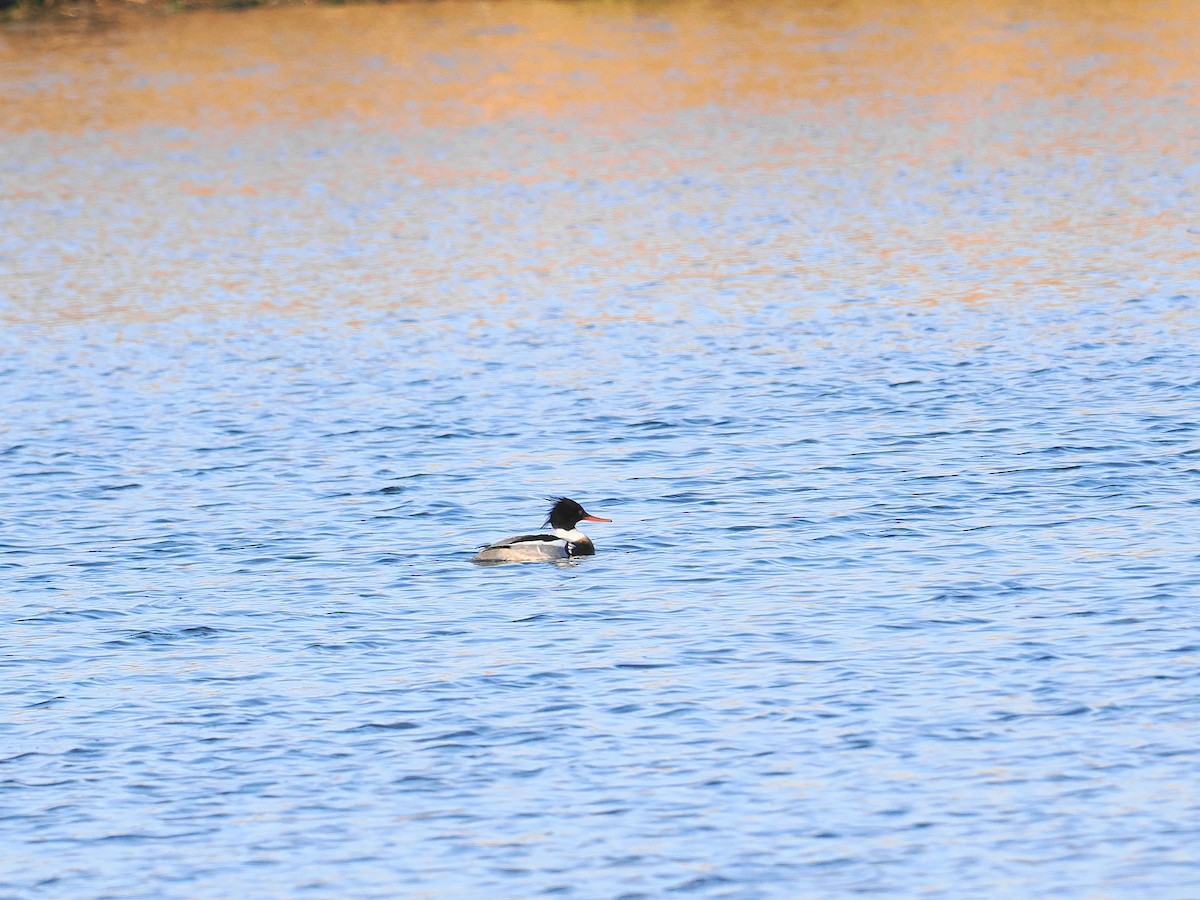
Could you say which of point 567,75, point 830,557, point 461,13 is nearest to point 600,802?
point 830,557

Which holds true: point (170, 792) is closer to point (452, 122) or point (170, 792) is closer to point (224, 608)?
point (224, 608)

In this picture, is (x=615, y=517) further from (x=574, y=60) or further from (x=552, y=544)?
(x=574, y=60)

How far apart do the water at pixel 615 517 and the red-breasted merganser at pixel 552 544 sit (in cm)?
21

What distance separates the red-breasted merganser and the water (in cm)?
21

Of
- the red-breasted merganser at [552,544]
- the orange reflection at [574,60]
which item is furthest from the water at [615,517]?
the orange reflection at [574,60]

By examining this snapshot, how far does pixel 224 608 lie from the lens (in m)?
22.5

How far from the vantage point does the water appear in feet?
52.9

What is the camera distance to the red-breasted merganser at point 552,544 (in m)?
23.7

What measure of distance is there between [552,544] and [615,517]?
2.21m

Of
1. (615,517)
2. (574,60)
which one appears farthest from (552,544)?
(574,60)

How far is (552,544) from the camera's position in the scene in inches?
937

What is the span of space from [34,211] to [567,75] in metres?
29.3

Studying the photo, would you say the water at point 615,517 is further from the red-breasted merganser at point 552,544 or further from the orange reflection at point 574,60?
the orange reflection at point 574,60

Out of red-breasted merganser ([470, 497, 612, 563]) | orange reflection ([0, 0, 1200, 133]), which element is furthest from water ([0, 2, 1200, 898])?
orange reflection ([0, 0, 1200, 133])
